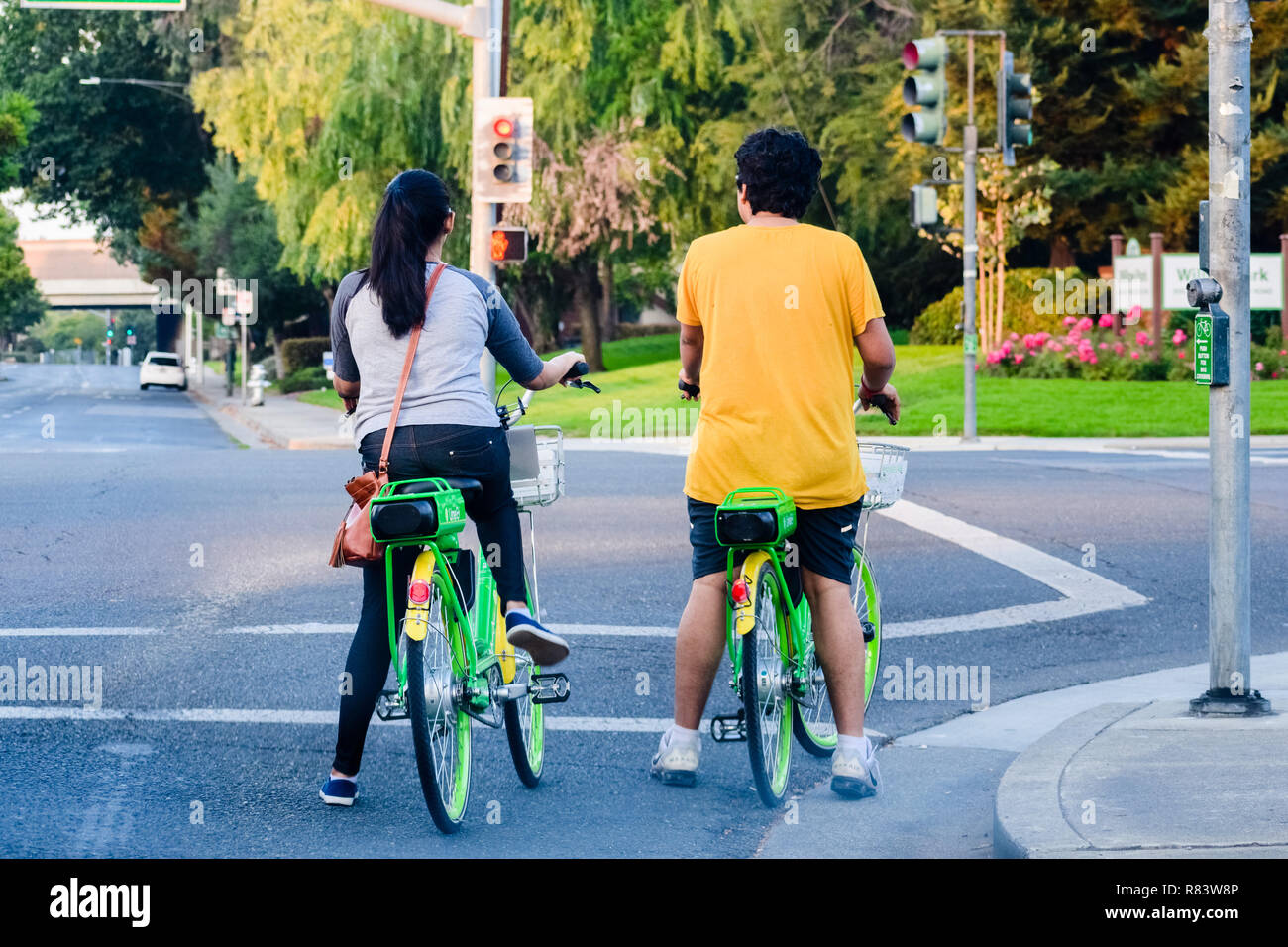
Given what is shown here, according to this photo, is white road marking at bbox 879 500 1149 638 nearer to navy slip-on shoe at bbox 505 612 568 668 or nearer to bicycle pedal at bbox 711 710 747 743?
bicycle pedal at bbox 711 710 747 743

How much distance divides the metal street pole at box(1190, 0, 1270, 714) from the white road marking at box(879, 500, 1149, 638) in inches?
93.8

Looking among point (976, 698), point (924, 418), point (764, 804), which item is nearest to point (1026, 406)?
point (924, 418)

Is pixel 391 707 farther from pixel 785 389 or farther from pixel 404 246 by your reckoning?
pixel 785 389

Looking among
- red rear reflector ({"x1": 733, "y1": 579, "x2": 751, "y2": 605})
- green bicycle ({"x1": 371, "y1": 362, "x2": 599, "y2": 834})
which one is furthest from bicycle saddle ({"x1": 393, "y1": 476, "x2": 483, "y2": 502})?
red rear reflector ({"x1": 733, "y1": 579, "x2": 751, "y2": 605})

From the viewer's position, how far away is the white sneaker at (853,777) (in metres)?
5.56

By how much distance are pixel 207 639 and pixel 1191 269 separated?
2687cm

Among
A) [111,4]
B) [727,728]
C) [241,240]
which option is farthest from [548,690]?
[241,240]

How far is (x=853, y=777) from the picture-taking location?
555cm

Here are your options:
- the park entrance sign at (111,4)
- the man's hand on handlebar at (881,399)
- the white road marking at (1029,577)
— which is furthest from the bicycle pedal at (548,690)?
the park entrance sign at (111,4)

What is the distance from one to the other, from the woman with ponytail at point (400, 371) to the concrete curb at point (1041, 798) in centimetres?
182

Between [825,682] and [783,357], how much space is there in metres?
1.12

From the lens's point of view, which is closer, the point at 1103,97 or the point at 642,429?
the point at 642,429

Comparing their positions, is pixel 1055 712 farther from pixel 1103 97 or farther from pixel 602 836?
pixel 1103 97

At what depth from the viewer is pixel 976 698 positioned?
7402 mm
